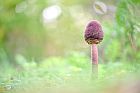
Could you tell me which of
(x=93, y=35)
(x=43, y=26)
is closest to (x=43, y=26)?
(x=43, y=26)

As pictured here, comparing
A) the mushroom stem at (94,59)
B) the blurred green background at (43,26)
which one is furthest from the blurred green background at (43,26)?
the mushroom stem at (94,59)

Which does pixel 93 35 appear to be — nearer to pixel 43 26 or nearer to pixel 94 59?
pixel 94 59

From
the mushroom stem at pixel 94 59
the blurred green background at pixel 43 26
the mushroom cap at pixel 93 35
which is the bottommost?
the mushroom stem at pixel 94 59

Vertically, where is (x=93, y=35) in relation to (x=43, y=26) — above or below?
below

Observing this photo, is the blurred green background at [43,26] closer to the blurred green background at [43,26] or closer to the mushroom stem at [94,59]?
the blurred green background at [43,26]

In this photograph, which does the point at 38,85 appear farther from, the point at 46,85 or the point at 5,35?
the point at 5,35

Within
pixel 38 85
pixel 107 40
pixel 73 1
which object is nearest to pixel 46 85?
pixel 38 85

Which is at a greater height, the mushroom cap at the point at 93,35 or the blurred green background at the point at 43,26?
the blurred green background at the point at 43,26

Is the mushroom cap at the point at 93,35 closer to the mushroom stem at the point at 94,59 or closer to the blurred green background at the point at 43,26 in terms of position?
the mushroom stem at the point at 94,59

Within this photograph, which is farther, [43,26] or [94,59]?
[43,26]

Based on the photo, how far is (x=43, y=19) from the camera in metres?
4.71

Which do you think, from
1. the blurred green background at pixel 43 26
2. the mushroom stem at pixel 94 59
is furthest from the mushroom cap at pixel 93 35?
the blurred green background at pixel 43 26

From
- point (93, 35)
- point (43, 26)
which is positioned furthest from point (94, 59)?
point (43, 26)

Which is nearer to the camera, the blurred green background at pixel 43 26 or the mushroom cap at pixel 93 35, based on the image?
the mushroom cap at pixel 93 35
